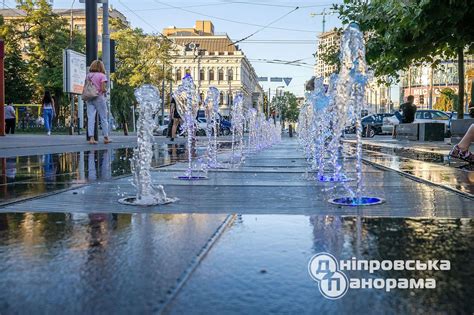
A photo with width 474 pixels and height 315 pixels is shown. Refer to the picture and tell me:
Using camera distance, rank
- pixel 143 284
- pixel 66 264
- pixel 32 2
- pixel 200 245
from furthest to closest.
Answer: pixel 32 2
pixel 200 245
pixel 66 264
pixel 143 284

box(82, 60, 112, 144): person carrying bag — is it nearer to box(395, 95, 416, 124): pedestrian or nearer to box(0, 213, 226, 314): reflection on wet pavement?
box(0, 213, 226, 314): reflection on wet pavement

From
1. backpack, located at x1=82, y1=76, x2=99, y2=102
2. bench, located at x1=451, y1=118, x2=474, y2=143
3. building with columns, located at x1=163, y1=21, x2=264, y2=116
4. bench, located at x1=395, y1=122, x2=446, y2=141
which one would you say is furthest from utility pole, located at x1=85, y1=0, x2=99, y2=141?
building with columns, located at x1=163, y1=21, x2=264, y2=116

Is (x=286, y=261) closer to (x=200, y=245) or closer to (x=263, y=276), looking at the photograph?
(x=263, y=276)

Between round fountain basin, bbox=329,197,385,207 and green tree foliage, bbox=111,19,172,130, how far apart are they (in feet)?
148

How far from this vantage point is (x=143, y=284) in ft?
5.86

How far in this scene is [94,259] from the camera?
212 centimetres

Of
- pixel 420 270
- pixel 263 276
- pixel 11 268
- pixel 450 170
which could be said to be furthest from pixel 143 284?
pixel 450 170

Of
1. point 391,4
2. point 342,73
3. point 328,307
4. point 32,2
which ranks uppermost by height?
point 32,2

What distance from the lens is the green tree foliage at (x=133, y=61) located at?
4828cm

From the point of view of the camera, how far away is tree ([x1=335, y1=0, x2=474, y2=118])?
29.3ft

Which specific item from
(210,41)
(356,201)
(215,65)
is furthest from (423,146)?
(210,41)

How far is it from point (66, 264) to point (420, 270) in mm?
1302

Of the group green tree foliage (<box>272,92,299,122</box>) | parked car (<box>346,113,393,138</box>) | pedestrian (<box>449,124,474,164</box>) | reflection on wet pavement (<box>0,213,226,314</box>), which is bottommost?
reflection on wet pavement (<box>0,213,226,314</box>)

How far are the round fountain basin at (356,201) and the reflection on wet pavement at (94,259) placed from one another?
969 mm
